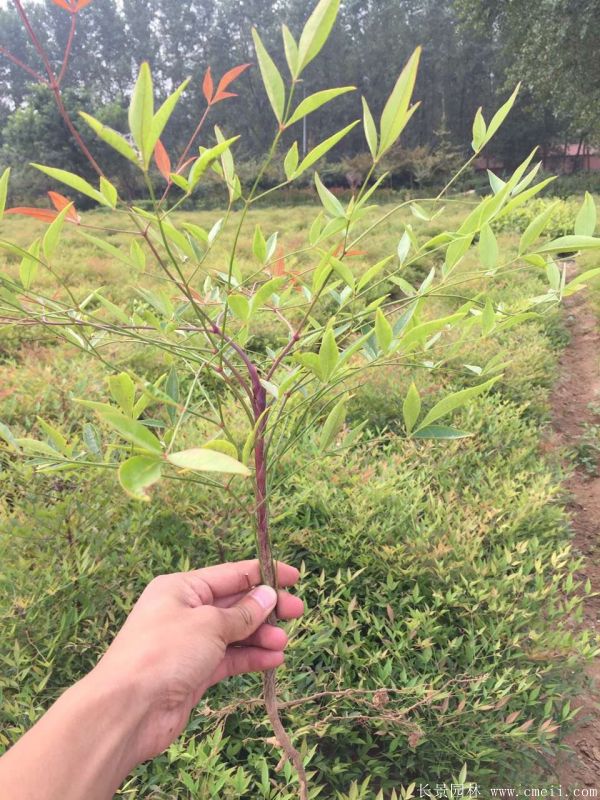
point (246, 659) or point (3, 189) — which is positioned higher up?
point (3, 189)

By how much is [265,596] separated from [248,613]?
0.13 feet

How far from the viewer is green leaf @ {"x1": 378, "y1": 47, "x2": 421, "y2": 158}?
483 millimetres

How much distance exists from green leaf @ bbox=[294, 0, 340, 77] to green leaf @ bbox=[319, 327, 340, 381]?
250 mm

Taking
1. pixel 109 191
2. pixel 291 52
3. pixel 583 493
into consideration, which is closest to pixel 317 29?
pixel 291 52

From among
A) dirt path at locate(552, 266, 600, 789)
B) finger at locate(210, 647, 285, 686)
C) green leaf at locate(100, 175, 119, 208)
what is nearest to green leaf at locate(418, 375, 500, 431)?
green leaf at locate(100, 175, 119, 208)

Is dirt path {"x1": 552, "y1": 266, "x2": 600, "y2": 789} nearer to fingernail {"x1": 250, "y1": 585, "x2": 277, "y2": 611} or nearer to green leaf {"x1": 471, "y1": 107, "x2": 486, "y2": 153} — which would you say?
fingernail {"x1": 250, "y1": 585, "x2": 277, "y2": 611}

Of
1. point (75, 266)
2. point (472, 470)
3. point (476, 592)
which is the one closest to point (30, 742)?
point (476, 592)

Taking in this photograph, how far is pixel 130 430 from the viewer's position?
0.40 metres

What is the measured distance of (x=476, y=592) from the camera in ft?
4.78

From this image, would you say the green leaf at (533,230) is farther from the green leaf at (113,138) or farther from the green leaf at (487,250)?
the green leaf at (113,138)

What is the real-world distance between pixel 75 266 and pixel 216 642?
573 cm

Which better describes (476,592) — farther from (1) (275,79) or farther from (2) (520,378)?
(2) (520,378)

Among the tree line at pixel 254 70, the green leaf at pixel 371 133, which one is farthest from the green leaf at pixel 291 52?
the tree line at pixel 254 70

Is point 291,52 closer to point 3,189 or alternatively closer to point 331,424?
point 3,189
